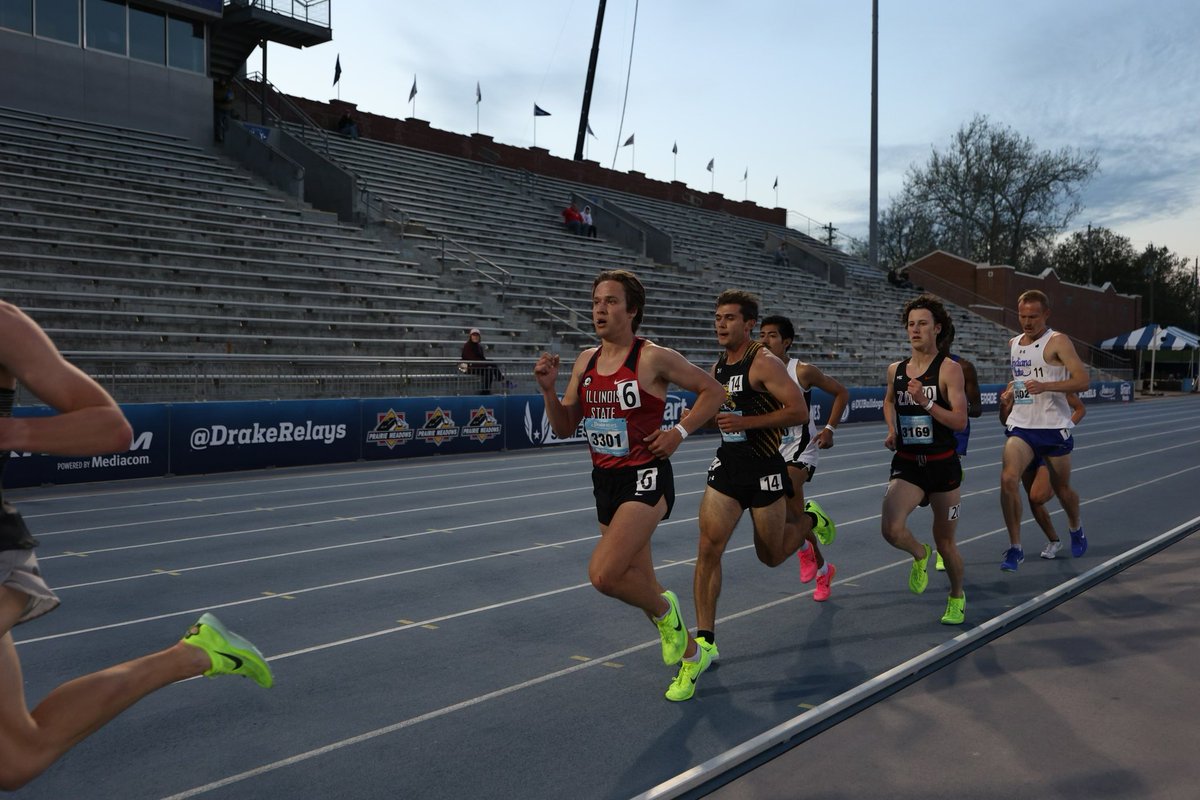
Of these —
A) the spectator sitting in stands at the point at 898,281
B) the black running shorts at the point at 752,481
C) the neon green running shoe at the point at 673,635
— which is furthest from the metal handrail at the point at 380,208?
the spectator sitting in stands at the point at 898,281

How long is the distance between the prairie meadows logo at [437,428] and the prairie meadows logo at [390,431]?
0.89ft

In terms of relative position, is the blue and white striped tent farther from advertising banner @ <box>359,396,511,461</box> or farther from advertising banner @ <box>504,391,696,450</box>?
advertising banner @ <box>359,396,511,461</box>

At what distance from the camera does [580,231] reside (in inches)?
1336

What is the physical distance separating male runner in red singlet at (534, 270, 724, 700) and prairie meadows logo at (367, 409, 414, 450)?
12063 millimetres

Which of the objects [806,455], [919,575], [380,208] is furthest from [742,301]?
[380,208]

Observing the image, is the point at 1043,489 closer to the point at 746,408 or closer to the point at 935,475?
the point at 935,475

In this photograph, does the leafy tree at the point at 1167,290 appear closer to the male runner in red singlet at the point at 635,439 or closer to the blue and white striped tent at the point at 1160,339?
the blue and white striped tent at the point at 1160,339

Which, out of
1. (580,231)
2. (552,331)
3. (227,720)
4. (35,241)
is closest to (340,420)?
(35,241)

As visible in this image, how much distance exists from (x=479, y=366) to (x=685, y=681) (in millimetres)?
14454

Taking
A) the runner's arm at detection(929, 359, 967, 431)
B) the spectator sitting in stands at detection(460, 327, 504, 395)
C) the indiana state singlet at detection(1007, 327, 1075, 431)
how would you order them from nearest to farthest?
1. the runner's arm at detection(929, 359, 967, 431)
2. the indiana state singlet at detection(1007, 327, 1075, 431)
3. the spectator sitting in stands at detection(460, 327, 504, 395)

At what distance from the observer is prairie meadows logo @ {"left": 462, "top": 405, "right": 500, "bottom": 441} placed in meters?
18.1

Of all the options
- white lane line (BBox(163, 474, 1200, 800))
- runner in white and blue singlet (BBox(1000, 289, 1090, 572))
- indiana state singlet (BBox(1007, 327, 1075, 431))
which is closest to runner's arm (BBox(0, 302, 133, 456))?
white lane line (BBox(163, 474, 1200, 800))

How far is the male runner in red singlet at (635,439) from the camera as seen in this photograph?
4766 millimetres

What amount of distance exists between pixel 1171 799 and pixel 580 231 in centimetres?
3125
